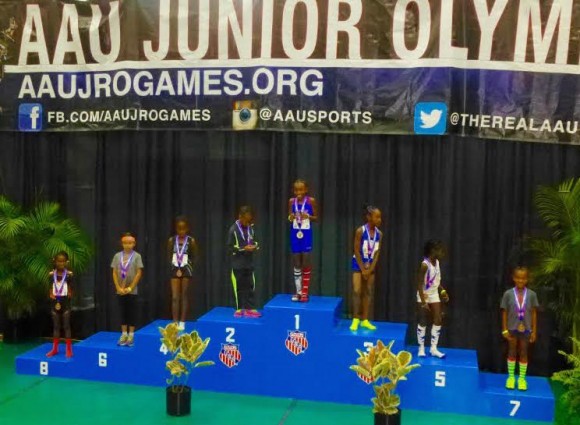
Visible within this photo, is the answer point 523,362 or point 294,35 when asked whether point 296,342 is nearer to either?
point 523,362

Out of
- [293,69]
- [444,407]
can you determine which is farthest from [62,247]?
[444,407]

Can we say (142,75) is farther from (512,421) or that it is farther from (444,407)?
(512,421)

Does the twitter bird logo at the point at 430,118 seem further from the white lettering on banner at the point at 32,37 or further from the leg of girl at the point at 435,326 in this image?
the white lettering on banner at the point at 32,37

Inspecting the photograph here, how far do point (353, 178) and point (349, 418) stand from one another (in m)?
2.70

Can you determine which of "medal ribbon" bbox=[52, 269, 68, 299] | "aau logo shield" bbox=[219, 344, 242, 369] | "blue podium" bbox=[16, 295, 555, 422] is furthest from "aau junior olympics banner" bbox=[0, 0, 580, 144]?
"aau logo shield" bbox=[219, 344, 242, 369]

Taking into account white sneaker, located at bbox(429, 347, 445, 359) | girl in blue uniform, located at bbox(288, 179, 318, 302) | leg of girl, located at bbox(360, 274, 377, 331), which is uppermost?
girl in blue uniform, located at bbox(288, 179, 318, 302)

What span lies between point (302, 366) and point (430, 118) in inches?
109

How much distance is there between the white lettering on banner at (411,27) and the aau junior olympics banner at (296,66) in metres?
0.01

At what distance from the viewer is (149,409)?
18.6ft

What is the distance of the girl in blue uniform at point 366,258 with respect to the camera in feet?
19.9

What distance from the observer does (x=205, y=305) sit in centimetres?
754

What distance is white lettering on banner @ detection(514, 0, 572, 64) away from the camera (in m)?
6.34

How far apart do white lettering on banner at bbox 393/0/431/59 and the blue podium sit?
2.65 m

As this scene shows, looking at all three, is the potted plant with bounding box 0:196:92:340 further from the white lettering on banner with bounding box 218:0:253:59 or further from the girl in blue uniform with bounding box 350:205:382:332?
the girl in blue uniform with bounding box 350:205:382:332
